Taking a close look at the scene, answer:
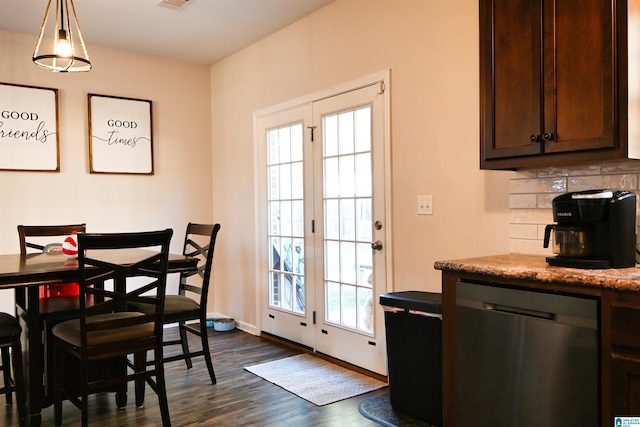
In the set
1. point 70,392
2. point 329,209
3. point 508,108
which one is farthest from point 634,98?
point 70,392

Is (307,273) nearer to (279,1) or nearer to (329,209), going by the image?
(329,209)

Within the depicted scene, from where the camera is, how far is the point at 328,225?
147 inches

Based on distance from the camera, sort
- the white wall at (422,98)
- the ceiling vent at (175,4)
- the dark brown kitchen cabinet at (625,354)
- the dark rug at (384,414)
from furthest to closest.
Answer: the ceiling vent at (175,4) < the white wall at (422,98) < the dark rug at (384,414) < the dark brown kitchen cabinet at (625,354)

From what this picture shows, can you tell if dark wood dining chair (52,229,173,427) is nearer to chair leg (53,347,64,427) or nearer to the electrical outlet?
chair leg (53,347,64,427)

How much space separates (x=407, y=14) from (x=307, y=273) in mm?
2008

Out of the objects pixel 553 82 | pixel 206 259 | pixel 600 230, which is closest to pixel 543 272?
pixel 600 230

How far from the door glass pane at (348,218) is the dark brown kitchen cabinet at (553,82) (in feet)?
3.60

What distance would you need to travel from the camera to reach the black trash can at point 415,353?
2502 mm

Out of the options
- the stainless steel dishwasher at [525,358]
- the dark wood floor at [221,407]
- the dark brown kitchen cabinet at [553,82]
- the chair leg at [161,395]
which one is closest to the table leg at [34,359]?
the dark wood floor at [221,407]

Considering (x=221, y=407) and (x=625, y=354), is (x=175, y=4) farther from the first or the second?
(x=625, y=354)

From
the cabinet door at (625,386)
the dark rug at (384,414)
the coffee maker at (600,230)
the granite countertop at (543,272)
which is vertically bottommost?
the dark rug at (384,414)

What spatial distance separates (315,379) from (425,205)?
1.37 meters

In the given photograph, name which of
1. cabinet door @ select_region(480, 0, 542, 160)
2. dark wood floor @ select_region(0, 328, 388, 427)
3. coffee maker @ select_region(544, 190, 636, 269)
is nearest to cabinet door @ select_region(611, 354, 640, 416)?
coffee maker @ select_region(544, 190, 636, 269)

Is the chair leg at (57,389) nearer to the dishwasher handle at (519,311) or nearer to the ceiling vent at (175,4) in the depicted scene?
the dishwasher handle at (519,311)
